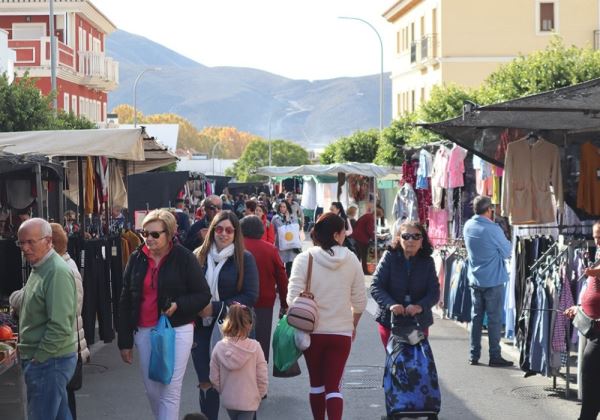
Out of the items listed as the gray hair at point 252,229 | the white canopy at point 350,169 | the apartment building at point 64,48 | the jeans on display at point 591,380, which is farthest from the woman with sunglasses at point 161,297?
the apartment building at point 64,48

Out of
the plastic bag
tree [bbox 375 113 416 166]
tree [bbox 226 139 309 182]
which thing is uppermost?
tree [bbox 226 139 309 182]

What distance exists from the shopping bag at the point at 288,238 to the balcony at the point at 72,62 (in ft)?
87.5

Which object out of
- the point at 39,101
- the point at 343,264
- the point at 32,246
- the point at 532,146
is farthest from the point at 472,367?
the point at 39,101

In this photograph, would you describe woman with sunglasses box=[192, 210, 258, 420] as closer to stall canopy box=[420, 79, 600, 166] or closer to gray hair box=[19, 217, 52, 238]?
gray hair box=[19, 217, 52, 238]

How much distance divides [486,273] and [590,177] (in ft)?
6.35

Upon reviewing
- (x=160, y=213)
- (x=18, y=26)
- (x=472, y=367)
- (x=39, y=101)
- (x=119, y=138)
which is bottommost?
(x=472, y=367)

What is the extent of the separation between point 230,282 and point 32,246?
77.2 inches

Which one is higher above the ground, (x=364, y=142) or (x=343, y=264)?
(x=364, y=142)

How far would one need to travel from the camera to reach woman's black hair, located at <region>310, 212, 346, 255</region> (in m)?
8.77

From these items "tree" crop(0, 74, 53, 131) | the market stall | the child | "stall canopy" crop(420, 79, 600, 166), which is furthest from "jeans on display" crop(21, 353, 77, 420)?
"tree" crop(0, 74, 53, 131)

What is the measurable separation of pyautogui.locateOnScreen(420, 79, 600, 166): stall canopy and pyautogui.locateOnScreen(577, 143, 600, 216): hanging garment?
0.23m

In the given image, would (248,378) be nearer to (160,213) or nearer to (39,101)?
(160,213)

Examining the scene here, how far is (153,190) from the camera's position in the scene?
2266 cm

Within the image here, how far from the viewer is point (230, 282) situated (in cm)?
888
